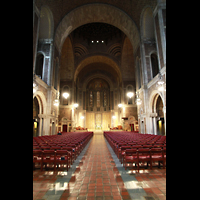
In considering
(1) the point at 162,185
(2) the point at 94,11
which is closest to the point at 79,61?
(2) the point at 94,11

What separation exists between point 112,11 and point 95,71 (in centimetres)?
1937

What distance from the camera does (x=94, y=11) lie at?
19.6 metres

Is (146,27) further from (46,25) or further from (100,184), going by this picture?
(100,184)

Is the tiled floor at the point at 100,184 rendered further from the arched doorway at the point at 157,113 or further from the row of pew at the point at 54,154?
the arched doorway at the point at 157,113

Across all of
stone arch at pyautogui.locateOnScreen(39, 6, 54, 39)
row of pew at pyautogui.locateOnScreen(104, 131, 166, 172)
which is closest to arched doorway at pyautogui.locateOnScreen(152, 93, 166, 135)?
row of pew at pyautogui.locateOnScreen(104, 131, 166, 172)

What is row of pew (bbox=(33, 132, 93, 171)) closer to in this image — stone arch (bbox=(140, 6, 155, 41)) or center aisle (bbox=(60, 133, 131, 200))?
center aisle (bbox=(60, 133, 131, 200))

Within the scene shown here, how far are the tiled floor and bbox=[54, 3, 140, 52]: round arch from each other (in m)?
17.1

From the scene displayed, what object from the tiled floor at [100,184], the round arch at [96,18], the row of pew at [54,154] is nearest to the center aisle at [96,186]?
the tiled floor at [100,184]

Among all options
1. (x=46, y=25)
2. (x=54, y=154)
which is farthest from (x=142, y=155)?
(x=46, y=25)

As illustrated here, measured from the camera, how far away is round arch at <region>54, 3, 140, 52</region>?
1820cm

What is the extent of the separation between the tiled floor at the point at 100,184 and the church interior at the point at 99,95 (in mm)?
21

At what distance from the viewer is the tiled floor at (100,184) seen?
300cm

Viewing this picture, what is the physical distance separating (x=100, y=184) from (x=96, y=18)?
2224cm
